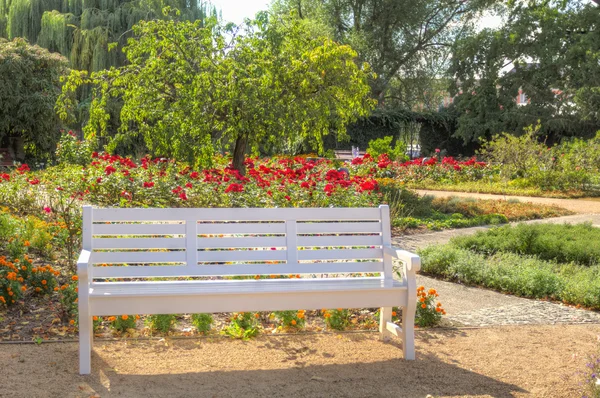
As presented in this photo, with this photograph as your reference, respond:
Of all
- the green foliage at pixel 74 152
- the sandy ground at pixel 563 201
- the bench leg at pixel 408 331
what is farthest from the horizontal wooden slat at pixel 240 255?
the sandy ground at pixel 563 201

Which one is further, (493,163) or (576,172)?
(493,163)

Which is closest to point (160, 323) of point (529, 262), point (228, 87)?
point (529, 262)

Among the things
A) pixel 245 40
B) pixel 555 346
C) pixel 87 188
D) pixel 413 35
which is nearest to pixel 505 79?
pixel 413 35

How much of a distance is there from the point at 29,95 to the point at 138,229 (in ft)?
57.0

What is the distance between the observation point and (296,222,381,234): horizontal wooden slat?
4.43 m

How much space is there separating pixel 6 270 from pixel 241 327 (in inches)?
74.7

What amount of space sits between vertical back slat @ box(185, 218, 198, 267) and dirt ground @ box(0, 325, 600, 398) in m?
0.54

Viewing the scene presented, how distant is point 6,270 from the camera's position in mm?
5086

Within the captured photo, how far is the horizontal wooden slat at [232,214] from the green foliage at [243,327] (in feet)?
2.34

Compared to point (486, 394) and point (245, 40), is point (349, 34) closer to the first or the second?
point (245, 40)

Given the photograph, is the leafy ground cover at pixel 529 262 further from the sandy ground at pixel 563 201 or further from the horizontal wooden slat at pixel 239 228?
the sandy ground at pixel 563 201

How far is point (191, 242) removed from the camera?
14.0 feet

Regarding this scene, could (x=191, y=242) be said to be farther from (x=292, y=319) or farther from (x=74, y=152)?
(x=74, y=152)

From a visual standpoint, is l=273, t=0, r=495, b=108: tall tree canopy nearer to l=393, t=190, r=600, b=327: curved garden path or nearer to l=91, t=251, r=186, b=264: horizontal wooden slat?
l=393, t=190, r=600, b=327: curved garden path
